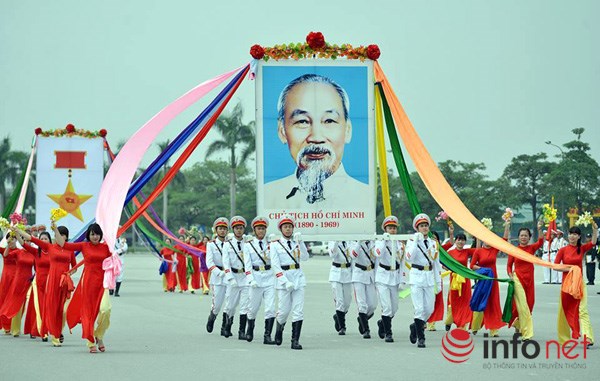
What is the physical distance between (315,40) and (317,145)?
1.53 metres

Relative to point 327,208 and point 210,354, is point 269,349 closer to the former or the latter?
point 210,354

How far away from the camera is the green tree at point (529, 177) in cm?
6184

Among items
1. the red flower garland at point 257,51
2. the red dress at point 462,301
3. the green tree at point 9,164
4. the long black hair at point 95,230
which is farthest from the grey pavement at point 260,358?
the green tree at point 9,164

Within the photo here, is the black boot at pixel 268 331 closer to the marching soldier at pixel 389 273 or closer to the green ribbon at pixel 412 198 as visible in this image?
the marching soldier at pixel 389 273

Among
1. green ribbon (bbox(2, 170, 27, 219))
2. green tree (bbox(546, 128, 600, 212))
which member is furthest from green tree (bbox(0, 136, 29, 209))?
green ribbon (bbox(2, 170, 27, 219))

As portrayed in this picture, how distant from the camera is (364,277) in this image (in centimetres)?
1596

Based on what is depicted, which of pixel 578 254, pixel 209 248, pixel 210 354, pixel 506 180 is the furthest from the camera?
pixel 506 180

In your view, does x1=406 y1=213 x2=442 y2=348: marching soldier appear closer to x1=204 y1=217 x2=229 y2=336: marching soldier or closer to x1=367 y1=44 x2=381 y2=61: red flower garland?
x1=367 y1=44 x2=381 y2=61: red flower garland

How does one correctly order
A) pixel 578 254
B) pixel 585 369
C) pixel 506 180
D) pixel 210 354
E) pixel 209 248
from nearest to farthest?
1. pixel 585 369
2. pixel 210 354
3. pixel 578 254
4. pixel 209 248
5. pixel 506 180

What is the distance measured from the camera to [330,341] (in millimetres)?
14938

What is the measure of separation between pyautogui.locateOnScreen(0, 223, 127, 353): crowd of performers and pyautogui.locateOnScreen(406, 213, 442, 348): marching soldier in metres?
3.99

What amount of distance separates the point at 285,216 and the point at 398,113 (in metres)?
2.43

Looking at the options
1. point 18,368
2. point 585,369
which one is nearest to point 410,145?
point 585,369

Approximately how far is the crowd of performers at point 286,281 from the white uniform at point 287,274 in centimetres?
1
